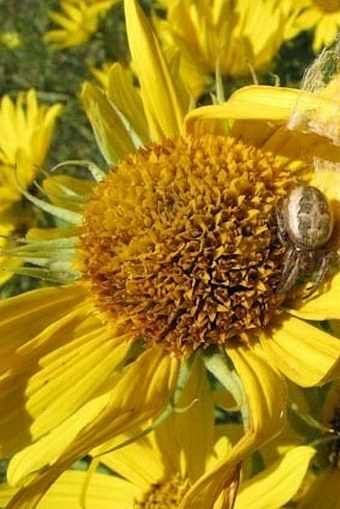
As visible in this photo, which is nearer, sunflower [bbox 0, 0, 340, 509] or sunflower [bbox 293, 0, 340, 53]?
sunflower [bbox 0, 0, 340, 509]

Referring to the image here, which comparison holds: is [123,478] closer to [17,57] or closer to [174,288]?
[174,288]

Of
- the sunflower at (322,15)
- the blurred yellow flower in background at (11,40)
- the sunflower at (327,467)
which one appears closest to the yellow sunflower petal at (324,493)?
the sunflower at (327,467)

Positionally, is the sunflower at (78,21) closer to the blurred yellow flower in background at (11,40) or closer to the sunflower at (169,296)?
the blurred yellow flower in background at (11,40)

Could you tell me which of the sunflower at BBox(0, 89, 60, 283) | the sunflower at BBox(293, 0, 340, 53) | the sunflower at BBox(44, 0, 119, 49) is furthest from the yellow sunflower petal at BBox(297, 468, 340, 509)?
the sunflower at BBox(44, 0, 119, 49)

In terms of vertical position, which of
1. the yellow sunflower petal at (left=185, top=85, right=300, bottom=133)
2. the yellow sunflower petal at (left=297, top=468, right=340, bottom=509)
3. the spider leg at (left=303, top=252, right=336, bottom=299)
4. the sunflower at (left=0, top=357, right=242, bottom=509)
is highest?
the yellow sunflower petal at (left=185, top=85, right=300, bottom=133)

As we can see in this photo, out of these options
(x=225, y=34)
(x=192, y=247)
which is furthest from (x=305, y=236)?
(x=225, y=34)

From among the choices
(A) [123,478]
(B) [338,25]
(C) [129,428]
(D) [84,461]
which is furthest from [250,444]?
(B) [338,25]

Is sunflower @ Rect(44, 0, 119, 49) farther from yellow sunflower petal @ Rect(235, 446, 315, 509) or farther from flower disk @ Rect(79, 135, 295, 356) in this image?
yellow sunflower petal @ Rect(235, 446, 315, 509)
